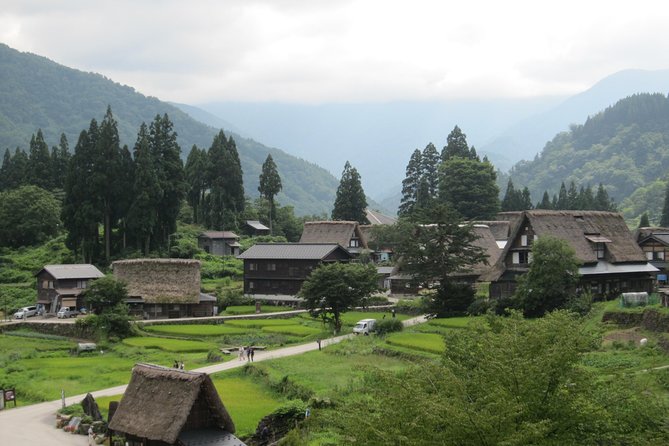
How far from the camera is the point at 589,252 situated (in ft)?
132

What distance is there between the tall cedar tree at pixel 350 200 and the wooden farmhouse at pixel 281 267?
17.8m

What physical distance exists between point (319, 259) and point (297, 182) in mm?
135732

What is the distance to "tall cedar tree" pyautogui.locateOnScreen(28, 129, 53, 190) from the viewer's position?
70375 millimetres

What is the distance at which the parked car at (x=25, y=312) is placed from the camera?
48344 mm

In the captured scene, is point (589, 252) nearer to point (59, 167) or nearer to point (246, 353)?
point (246, 353)

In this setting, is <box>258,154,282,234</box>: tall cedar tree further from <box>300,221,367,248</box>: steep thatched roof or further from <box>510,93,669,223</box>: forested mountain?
<box>510,93,669,223</box>: forested mountain

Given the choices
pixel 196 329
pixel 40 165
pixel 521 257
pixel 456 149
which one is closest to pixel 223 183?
pixel 40 165

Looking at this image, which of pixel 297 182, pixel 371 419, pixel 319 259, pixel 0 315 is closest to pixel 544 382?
pixel 371 419

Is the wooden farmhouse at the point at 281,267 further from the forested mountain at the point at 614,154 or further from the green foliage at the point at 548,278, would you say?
the forested mountain at the point at 614,154

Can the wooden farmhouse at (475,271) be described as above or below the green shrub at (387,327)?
above

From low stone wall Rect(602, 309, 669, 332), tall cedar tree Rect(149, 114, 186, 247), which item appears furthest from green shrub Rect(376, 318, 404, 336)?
tall cedar tree Rect(149, 114, 186, 247)

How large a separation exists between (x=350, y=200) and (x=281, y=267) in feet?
67.1

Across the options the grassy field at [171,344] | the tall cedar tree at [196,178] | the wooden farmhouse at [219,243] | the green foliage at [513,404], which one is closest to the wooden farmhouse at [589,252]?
the grassy field at [171,344]

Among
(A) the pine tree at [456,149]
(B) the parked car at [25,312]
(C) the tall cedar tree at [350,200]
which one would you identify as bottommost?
(B) the parked car at [25,312]
